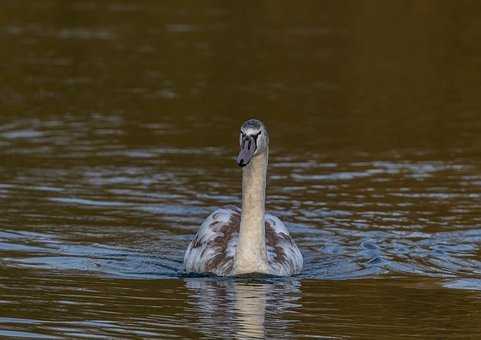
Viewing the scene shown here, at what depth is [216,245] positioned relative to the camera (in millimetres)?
15125

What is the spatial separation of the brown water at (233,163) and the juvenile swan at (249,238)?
242 millimetres

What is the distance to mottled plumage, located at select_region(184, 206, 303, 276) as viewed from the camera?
14.7m

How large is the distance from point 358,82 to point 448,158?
692cm

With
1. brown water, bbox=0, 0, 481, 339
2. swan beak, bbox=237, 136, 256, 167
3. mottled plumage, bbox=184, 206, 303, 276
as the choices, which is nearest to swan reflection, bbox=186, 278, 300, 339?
brown water, bbox=0, 0, 481, 339

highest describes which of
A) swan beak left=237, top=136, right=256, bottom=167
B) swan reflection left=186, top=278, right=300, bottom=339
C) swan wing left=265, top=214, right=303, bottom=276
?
swan beak left=237, top=136, right=256, bottom=167

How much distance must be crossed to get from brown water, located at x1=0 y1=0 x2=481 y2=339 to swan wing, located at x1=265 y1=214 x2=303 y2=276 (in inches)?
7.9

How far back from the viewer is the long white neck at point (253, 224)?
14406mm

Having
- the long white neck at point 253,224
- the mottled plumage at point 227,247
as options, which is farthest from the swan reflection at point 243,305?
the mottled plumage at point 227,247

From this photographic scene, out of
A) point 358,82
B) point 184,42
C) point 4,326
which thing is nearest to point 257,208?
point 4,326

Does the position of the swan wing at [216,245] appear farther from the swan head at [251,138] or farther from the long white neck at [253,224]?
the swan head at [251,138]

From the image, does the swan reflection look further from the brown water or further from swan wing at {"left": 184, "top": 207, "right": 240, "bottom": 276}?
swan wing at {"left": 184, "top": 207, "right": 240, "bottom": 276}

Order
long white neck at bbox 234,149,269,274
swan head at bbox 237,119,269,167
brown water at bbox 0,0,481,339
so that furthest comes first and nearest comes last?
long white neck at bbox 234,149,269,274 < swan head at bbox 237,119,269,167 < brown water at bbox 0,0,481,339

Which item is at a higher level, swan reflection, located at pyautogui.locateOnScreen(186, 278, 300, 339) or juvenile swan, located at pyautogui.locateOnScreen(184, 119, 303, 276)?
juvenile swan, located at pyautogui.locateOnScreen(184, 119, 303, 276)

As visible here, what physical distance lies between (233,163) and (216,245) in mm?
5589
